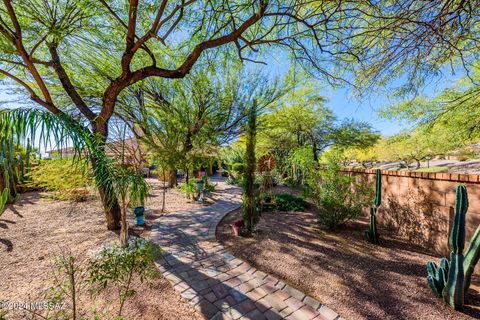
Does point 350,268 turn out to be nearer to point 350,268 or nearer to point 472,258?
point 350,268

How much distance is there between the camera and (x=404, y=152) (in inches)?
491

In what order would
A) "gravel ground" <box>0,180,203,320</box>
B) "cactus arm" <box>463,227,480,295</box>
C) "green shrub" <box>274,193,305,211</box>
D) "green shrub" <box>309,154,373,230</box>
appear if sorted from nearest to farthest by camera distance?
"cactus arm" <box>463,227,480,295</box> → "gravel ground" <box>0,180,203,320</box> → "green shrub" <box>309,154,373,230</box> → "green shrub" <box>274,193,305,211</box>

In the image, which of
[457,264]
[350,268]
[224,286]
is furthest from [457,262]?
[224,286]

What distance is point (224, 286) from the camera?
2.70m

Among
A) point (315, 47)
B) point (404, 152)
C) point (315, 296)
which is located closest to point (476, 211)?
point (315, 296)

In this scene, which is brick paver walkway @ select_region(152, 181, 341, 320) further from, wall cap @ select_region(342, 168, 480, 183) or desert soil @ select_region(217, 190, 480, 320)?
wall cap @ select_region(342, 168, 480, 183)

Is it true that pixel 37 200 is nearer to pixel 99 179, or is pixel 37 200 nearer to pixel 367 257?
pixel 99 179

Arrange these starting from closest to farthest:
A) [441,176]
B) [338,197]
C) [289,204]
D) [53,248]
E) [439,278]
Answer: [439,278] < [441,176] < [53,248] < [338,197] < [289,204]

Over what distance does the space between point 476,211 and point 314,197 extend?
2.68 m

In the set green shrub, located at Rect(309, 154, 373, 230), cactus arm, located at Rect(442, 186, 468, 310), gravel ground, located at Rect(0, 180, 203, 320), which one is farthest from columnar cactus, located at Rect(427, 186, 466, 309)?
gravel ground, located at Rect(0, 180, 203, 320)

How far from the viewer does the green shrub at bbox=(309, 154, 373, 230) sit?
14.9 ft

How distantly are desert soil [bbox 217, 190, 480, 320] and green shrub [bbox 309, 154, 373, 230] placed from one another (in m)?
0.38

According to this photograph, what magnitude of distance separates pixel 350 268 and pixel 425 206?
223 cm

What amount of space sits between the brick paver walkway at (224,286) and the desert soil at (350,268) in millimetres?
201
